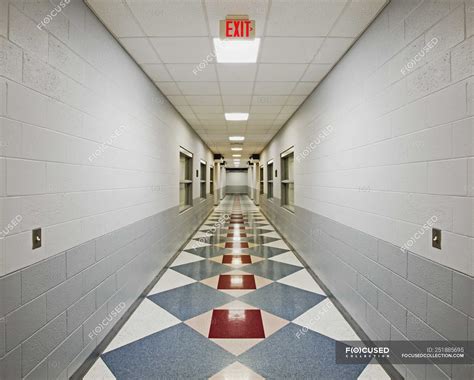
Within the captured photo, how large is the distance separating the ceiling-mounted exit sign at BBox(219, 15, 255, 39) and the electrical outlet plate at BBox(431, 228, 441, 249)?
6.26ft

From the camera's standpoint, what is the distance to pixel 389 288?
5.85ft

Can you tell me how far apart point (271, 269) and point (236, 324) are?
1543 millimetres

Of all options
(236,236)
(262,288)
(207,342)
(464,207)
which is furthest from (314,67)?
(236,236)

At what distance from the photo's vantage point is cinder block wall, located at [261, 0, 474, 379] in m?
1.22

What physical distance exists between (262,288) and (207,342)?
1174 millimetres

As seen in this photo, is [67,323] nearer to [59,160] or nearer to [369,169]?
[59,160]

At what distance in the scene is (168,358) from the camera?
186cm

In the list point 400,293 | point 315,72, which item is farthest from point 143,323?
point 315,72

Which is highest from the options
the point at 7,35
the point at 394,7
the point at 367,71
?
the point at 394,7

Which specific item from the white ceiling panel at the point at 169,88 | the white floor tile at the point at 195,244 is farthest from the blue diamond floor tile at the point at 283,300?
the white ceiling panel at the point at 169,88

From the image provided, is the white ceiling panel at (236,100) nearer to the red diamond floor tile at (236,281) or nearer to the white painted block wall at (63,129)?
the white painted block wall at (63,129)

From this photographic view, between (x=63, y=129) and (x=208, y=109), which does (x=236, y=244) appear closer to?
(x=208, y=109)

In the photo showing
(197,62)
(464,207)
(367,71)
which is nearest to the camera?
(464,207)

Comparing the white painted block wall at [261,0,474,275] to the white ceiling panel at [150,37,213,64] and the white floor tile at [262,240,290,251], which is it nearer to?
the white ceiling panel at [150,37,213,64]
